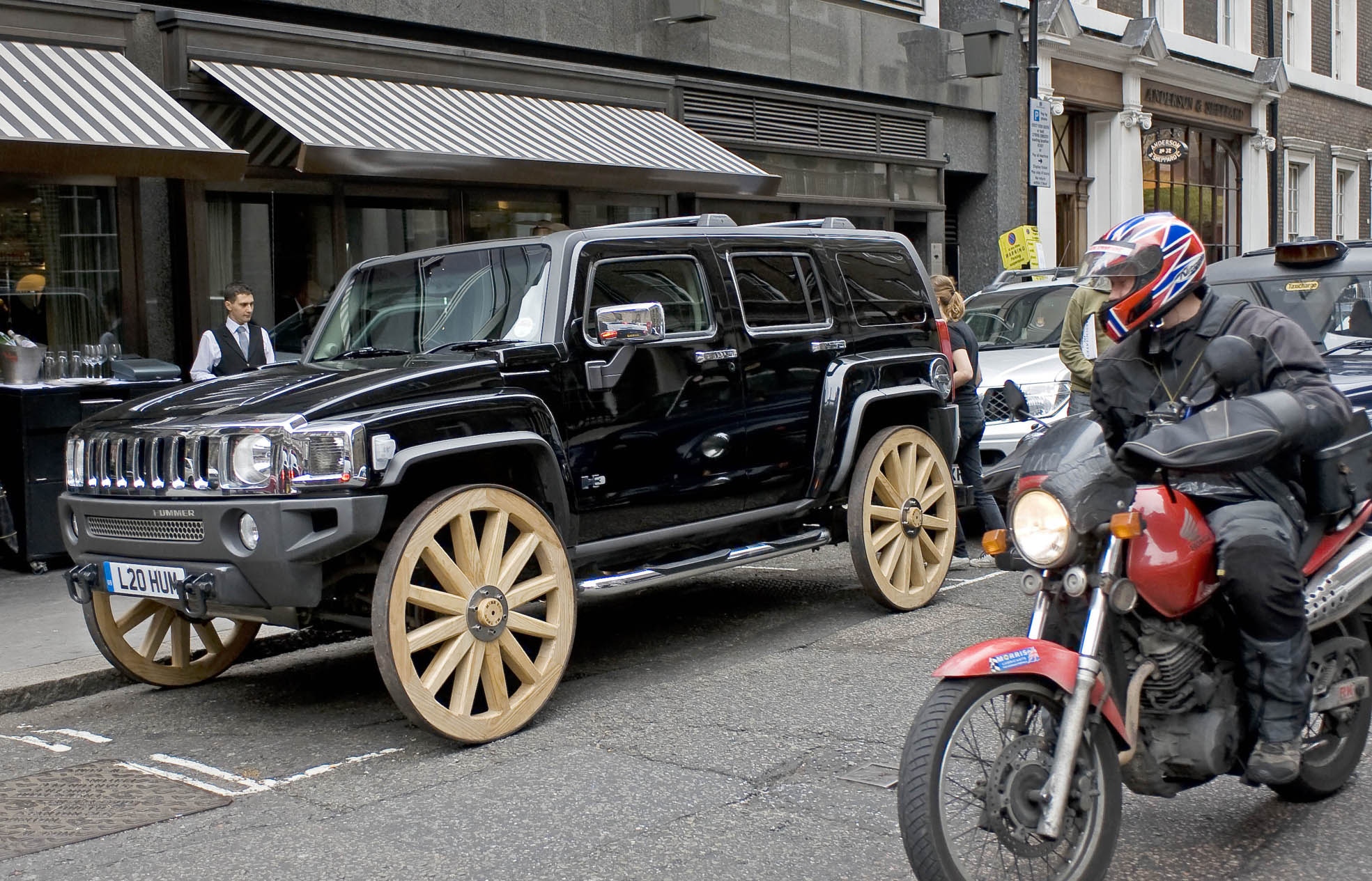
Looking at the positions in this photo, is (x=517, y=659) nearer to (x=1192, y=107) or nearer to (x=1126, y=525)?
(x=1126, y=525)

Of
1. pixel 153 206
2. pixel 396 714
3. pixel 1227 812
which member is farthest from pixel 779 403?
pixel 153 206

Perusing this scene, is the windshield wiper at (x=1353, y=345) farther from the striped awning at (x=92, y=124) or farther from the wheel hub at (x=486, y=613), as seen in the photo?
the striped awning at (x=92, y=124)

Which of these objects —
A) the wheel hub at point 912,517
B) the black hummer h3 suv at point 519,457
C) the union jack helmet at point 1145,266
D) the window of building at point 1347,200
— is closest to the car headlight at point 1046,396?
the black hummer h3 suv at point 519,457

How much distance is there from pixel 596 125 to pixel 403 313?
7431 millimetres

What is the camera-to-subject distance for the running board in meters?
6.27

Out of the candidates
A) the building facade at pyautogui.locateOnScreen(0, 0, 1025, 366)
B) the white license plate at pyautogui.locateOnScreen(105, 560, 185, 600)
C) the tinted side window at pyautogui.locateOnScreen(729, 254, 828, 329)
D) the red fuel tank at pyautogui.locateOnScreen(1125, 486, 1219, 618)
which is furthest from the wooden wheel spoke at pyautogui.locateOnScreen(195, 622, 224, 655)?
the red fuel tank at pyautogui.locateOnScreen(1125, 486, 1219, 618)

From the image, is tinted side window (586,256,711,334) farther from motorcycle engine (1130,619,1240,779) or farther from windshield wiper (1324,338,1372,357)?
motorcycle engine (1130,619,1240,779)

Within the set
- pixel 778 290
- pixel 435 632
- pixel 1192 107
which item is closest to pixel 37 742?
pixel 435 632

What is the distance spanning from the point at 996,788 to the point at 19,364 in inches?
313

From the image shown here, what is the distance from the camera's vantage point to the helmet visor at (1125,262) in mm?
3961

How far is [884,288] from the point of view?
806 cm

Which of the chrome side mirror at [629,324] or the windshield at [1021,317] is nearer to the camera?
the chrome side mirror at [629,324]

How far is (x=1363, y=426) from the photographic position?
4324 millimetres

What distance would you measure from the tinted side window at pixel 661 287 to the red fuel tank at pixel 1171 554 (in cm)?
323
